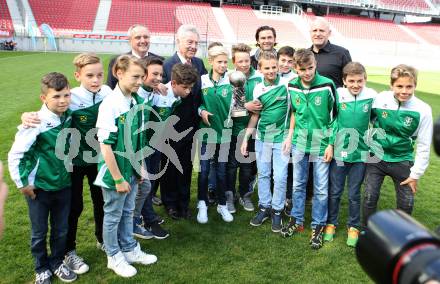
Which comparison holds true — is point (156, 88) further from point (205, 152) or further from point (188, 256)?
point (188, 256)

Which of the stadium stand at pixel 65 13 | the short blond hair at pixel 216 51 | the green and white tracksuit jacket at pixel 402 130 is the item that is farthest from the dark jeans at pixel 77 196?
the stadium stand at pixel 65 13

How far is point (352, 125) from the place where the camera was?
3621 mm

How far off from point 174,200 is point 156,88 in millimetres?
1431

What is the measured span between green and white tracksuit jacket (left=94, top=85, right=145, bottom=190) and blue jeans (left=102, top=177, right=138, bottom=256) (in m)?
0.12

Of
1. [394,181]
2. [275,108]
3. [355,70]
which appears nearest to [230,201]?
[275,108]

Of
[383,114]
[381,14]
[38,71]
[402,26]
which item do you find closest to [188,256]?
[383,114]

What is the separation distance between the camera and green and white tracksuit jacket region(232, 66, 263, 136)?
13.6 ft

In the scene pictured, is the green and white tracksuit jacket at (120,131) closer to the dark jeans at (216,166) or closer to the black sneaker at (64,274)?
the black sneaker at (64,274)

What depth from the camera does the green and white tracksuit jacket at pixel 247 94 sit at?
4.13m

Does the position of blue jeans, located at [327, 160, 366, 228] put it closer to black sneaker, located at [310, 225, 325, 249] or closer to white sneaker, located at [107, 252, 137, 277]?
black sneaker, located at [310, 225, 325, 249]

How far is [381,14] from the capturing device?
46.7 m

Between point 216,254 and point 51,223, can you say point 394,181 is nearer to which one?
point 216,254

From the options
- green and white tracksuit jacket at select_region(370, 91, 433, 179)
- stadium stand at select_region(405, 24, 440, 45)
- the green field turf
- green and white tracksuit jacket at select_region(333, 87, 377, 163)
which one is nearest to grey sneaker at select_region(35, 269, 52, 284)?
the green field turf

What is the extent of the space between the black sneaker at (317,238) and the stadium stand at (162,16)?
33.2 meters
